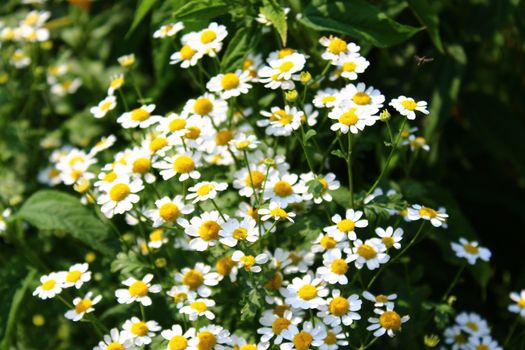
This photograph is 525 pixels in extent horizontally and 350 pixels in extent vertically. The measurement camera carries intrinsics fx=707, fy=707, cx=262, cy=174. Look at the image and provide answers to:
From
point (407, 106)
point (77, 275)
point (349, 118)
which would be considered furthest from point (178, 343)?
point (407, 106)

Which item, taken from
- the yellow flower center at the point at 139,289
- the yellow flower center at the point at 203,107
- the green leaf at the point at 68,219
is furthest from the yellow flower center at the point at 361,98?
the green leaf at the point at 68,219

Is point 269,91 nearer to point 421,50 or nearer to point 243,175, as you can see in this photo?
point 243,175

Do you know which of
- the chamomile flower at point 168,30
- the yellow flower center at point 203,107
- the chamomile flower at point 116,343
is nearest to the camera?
the chamomile flower at point 116,343

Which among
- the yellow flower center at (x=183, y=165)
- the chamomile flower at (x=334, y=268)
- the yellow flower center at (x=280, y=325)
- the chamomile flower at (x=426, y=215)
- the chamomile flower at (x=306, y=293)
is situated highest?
the yellow flower center at (x=183, y=165)

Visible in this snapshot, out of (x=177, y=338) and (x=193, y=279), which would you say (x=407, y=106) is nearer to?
(x=193, y=279)

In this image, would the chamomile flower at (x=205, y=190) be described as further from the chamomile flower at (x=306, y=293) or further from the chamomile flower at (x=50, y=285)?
the chamomile flower at (x=50, y=285)

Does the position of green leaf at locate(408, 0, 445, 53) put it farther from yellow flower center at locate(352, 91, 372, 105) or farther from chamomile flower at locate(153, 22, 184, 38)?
chamomile flower at locate(153, 22, 184, 38)

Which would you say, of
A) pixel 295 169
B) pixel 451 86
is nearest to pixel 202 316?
pixel 295 169
